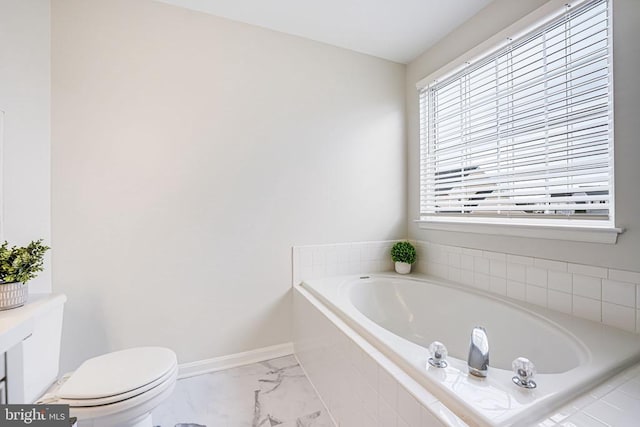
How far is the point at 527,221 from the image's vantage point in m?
1.61

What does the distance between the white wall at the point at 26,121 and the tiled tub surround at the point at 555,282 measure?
2604 millimetres

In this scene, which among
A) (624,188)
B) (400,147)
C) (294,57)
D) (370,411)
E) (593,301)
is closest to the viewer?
(370,411)

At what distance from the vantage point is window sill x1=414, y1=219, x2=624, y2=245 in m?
1.27

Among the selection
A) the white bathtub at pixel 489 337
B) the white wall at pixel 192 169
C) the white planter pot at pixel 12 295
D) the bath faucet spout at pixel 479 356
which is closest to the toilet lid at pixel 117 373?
the white planter pot at pixel 12 295

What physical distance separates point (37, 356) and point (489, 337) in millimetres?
2239

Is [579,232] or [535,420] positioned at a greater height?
[579,232]

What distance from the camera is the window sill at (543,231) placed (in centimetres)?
127

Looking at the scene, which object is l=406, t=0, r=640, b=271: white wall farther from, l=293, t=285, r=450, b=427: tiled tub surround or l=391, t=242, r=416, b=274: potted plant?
l=293, t=285, r=450, b=427: tiled tub surround

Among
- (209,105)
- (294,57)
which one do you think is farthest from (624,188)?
(209,105)

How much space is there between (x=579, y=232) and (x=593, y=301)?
0.34m

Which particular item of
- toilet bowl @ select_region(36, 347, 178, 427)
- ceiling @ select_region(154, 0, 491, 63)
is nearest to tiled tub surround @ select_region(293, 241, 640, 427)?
toilet bowl @ select_region(36, 347, 178, 427)

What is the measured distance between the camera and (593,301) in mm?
1343

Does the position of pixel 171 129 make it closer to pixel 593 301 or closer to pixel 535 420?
pixel 535 420

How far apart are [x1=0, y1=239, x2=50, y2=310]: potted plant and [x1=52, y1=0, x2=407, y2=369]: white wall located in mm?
472
